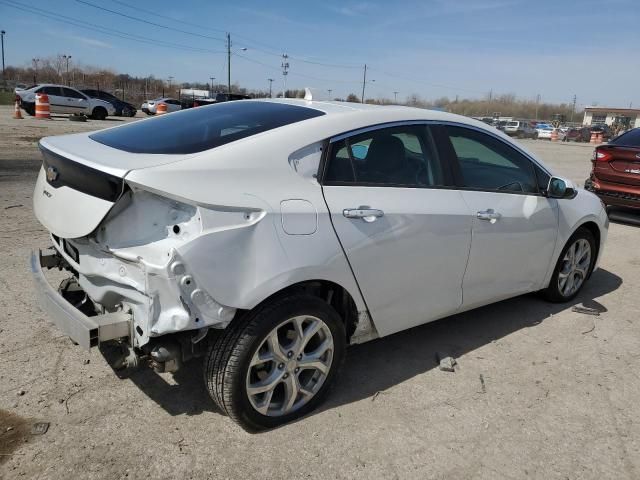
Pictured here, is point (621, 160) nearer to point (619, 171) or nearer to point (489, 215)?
point (619, 171)

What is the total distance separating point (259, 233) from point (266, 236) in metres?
0.04

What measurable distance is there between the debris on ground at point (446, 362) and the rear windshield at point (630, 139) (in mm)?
6405

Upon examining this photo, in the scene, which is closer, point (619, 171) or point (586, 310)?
point (586, 310)

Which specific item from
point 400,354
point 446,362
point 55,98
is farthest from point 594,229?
point 55,98

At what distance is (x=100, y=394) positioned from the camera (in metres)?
3.02

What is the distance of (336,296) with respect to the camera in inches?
121

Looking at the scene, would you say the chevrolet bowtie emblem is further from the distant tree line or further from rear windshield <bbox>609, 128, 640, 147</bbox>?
the distant tree line

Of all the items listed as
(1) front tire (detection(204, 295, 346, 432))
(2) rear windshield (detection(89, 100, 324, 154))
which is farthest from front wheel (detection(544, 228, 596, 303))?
(2) rear windshield (detection(89, 100, 324, 154))

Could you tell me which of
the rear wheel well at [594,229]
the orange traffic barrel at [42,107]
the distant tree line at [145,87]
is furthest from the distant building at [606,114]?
the rear wheel well at [594,229]

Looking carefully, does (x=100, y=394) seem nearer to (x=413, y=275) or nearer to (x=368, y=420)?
(x=368, y=420)

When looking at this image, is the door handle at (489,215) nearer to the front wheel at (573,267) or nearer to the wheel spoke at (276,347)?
the front wheel at (573,267)

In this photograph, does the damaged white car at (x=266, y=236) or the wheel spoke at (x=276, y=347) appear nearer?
the damaged white car at (x=266, y=236)

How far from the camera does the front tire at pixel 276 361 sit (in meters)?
2.56

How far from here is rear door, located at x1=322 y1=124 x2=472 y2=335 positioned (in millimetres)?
2889
